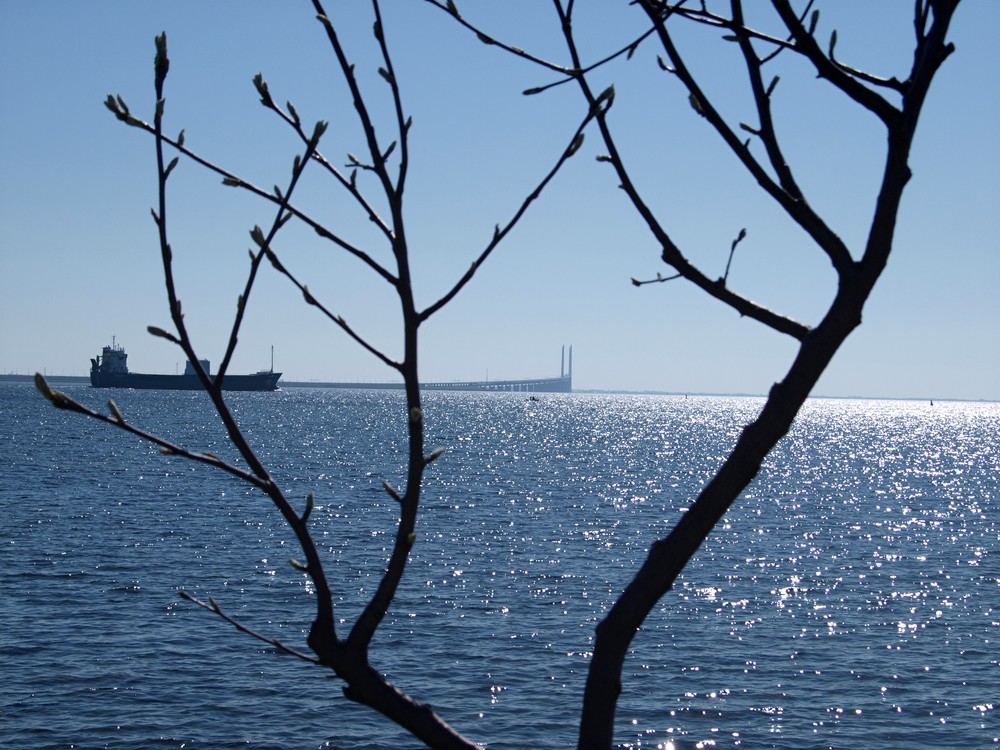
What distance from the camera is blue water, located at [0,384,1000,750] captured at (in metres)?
18.8

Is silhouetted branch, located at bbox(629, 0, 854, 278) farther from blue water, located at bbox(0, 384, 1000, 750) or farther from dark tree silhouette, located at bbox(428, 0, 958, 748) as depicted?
blue water, located at bbox(0, 384, 1000, 750)

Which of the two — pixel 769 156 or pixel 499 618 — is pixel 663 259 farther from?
pixel 499 618

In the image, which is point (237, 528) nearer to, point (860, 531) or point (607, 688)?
point (860, 531)

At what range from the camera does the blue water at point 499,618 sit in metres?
18.8

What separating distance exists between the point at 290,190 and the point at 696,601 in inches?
1107

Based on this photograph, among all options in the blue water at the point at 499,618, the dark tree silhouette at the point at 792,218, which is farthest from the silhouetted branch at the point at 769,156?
the blue water at the point at 499,618

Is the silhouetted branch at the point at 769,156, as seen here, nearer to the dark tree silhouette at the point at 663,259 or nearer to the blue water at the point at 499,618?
the dark tree silhouette at the point at 663,259

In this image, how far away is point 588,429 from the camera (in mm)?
149125

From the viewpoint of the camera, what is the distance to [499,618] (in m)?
26.2

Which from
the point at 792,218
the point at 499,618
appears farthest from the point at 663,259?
the point at 499,618

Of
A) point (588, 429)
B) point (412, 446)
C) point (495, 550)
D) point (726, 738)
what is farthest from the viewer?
point (588, 429)

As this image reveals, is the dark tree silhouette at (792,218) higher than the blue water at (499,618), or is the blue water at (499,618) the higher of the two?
the dark tree silhouette at (792,218)

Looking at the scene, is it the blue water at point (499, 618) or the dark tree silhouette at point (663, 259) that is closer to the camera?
the dark tree silhouette at point (663, 259)

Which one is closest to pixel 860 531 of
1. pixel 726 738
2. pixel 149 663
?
pixel 726 738
